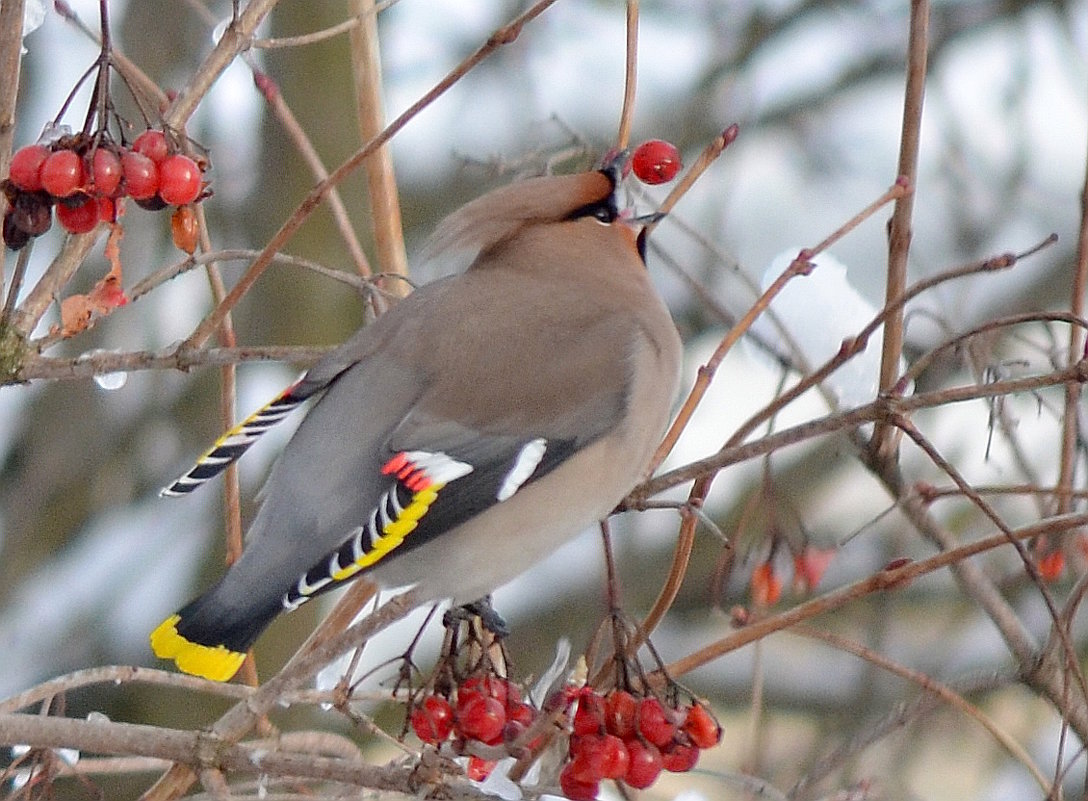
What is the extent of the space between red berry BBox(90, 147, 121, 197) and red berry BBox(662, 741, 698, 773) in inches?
35.5

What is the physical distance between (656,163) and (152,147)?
2.24ft

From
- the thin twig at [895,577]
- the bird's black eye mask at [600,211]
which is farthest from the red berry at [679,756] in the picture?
the bird's black eye mask at [600,211]

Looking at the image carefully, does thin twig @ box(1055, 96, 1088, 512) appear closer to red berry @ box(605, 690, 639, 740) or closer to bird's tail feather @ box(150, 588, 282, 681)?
red berry @ box(605, 690, 639, 740)

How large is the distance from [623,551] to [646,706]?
10.3 ft

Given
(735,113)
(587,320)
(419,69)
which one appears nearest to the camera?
(587,320)

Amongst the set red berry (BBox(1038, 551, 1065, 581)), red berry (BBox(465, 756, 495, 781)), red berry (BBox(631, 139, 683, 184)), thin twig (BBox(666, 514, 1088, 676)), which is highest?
red berry (BBox(631, 139, 683, 184))

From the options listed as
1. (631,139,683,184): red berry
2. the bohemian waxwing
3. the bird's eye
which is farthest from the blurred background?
(631,139,683,184): red berry

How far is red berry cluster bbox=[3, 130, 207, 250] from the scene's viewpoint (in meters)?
1.87

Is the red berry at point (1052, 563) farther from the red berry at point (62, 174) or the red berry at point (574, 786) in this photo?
the red berry at point (62, 174)

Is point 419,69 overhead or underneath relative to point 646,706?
overhead

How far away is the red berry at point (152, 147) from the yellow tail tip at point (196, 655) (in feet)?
1.88

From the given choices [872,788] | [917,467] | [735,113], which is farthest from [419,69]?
[872,788]

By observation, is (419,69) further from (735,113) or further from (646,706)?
(646,706)

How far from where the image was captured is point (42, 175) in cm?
186
